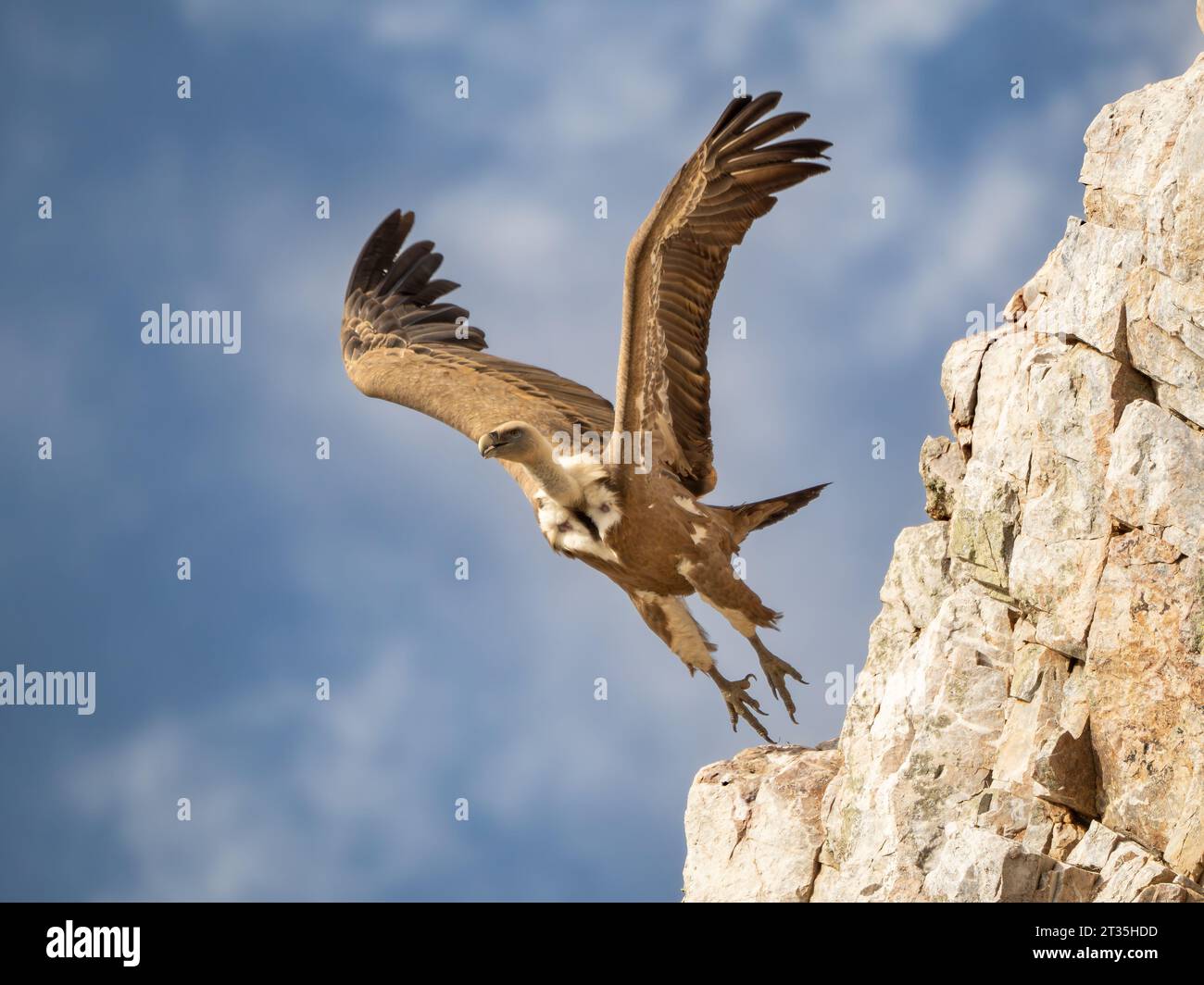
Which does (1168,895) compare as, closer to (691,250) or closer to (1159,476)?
(1159,476)

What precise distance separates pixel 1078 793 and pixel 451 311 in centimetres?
827

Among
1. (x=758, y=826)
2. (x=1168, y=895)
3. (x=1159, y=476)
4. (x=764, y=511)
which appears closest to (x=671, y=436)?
(x=764, y=511)

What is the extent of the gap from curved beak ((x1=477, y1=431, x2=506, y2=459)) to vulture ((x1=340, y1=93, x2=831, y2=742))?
0.01 metres

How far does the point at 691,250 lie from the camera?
11625 mm

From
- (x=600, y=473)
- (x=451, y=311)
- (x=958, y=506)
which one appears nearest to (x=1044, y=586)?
(x=958, y=506)

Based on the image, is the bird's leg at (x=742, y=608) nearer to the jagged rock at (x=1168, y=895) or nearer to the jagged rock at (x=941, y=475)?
the jagged rock at (x=941, y=475)

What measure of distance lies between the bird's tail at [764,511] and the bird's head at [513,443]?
5.52 ft

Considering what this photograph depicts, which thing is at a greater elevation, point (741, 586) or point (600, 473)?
point (600, 473)

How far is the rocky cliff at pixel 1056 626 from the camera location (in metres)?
9.70

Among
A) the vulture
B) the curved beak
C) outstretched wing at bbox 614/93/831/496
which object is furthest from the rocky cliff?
the curved beak

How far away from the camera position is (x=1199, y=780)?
9.41 meters

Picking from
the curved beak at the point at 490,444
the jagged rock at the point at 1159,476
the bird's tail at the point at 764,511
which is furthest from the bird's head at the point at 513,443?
the jagged rock at the point at 1159,476
